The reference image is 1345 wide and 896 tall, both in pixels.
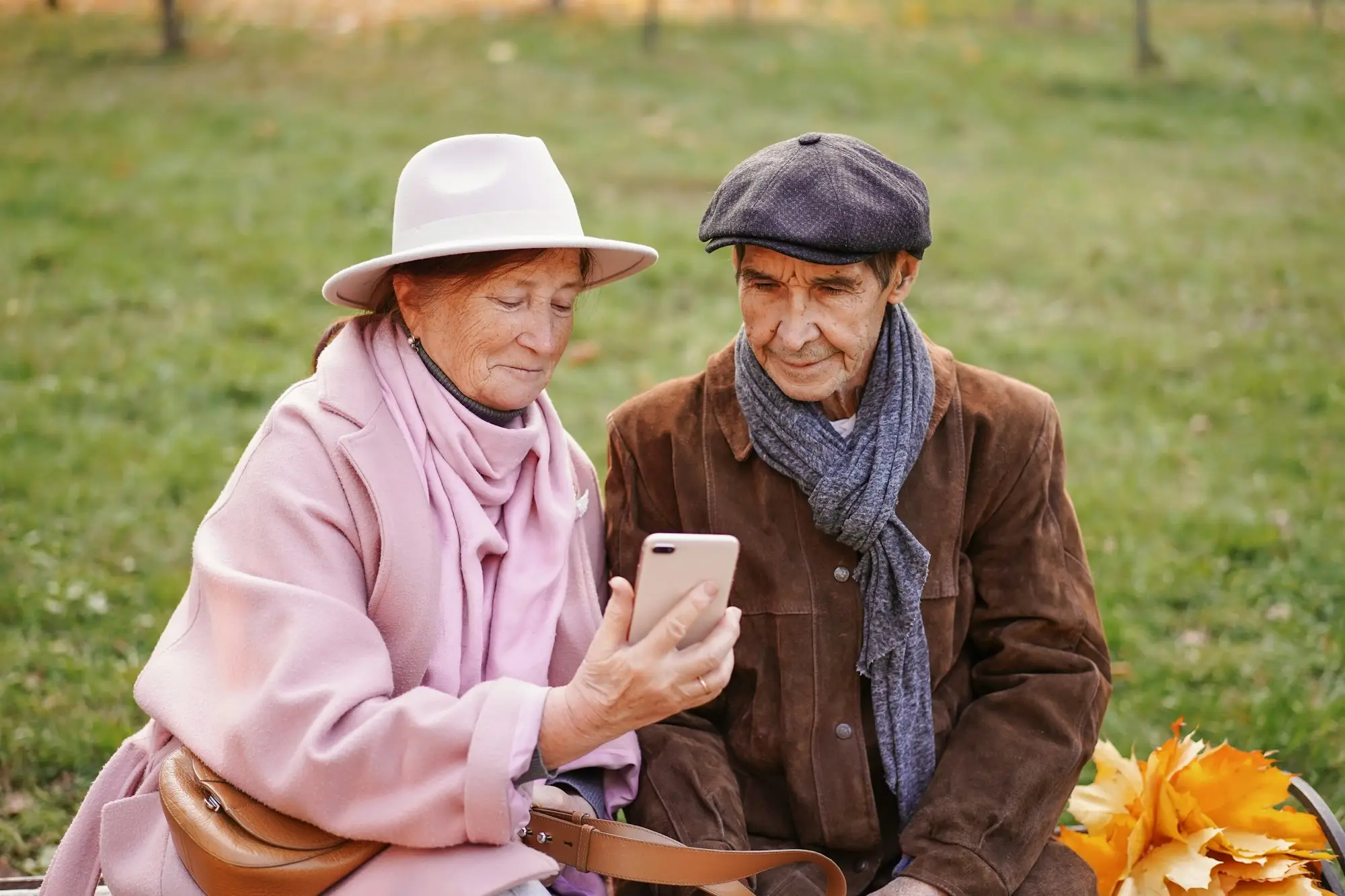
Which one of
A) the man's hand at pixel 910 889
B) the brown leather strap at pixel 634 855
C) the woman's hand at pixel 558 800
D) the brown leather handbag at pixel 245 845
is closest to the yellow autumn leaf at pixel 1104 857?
the man's hand at pixel 910 889

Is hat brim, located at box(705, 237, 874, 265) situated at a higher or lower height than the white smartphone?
higher

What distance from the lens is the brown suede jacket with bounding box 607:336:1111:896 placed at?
2.84 m

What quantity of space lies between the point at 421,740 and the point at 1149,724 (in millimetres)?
2977

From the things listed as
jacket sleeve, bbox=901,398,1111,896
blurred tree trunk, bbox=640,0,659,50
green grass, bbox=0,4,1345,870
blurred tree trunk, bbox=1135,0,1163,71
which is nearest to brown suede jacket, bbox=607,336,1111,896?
jacket sleeve, bbox=901,398,1111,896

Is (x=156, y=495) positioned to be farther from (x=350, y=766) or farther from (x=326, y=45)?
(x=326, y=45)

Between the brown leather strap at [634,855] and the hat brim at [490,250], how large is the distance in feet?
3.63

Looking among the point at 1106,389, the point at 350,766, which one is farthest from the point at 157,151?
the point at 350,766

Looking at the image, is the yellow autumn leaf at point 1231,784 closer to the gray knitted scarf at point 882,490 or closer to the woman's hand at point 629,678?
the gray knitted scarf at point 882,490

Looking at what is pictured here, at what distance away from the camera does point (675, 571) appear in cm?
226

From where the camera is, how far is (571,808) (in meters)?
2.74

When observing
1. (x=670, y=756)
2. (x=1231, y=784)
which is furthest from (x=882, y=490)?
(x=1231, y=784)

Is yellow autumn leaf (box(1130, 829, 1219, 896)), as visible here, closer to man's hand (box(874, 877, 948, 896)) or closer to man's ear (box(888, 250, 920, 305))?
man's hand (box(874, 877, 948, 896))

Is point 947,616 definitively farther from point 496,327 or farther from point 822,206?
point 496,327

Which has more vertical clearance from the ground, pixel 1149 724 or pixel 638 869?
pixel 638 869
